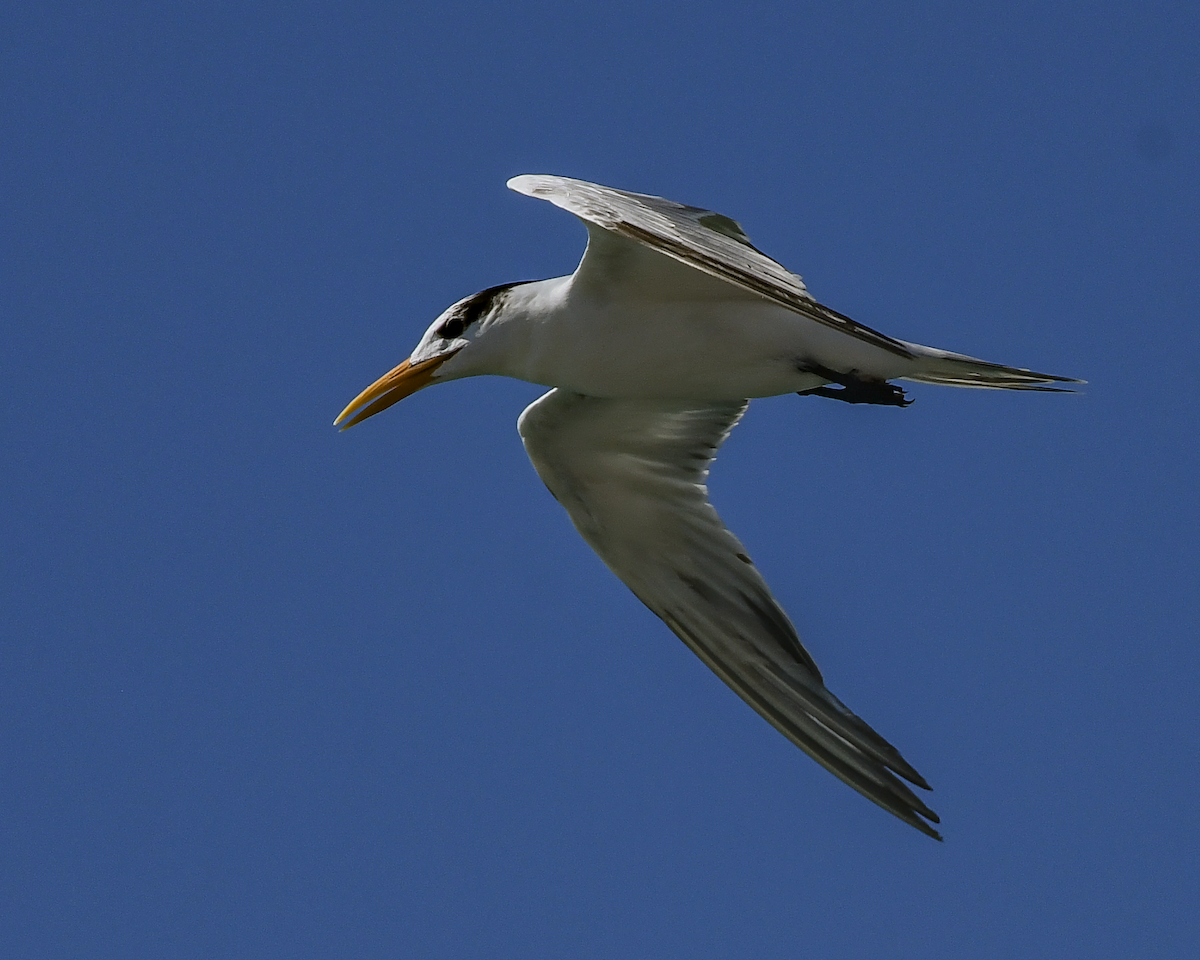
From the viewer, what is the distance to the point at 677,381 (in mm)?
8789

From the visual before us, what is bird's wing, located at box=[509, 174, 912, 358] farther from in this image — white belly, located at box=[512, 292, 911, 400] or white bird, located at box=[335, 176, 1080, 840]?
white belly, located at box=[512, 292, 911, 400]

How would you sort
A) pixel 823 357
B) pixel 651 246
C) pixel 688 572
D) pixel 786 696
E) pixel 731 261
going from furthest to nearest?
pixel 688 572 < pixel 786 696 < pixel 823 357 < pixel 731 261 < pixel 651 246

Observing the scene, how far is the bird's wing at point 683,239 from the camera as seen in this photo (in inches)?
289

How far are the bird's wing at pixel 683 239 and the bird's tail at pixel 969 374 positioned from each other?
6.5 inches

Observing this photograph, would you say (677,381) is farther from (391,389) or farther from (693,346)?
(391,389)

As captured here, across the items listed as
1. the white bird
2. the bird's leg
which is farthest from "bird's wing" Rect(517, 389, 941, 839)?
the bird's leg

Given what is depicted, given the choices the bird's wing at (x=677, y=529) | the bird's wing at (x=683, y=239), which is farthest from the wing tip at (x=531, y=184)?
the bird's wing at (x=677, y=529)

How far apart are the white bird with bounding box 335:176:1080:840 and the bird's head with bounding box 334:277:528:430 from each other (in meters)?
0.01

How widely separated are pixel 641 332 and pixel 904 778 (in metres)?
2.75

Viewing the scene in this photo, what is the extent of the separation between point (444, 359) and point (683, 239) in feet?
5.96

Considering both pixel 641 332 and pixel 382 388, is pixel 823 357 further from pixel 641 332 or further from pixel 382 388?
pixel 382 388

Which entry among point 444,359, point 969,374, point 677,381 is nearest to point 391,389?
point 444,359

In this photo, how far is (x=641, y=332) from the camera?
8586 millimetres

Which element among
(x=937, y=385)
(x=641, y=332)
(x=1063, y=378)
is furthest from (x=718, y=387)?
(x=1063, y=378)
